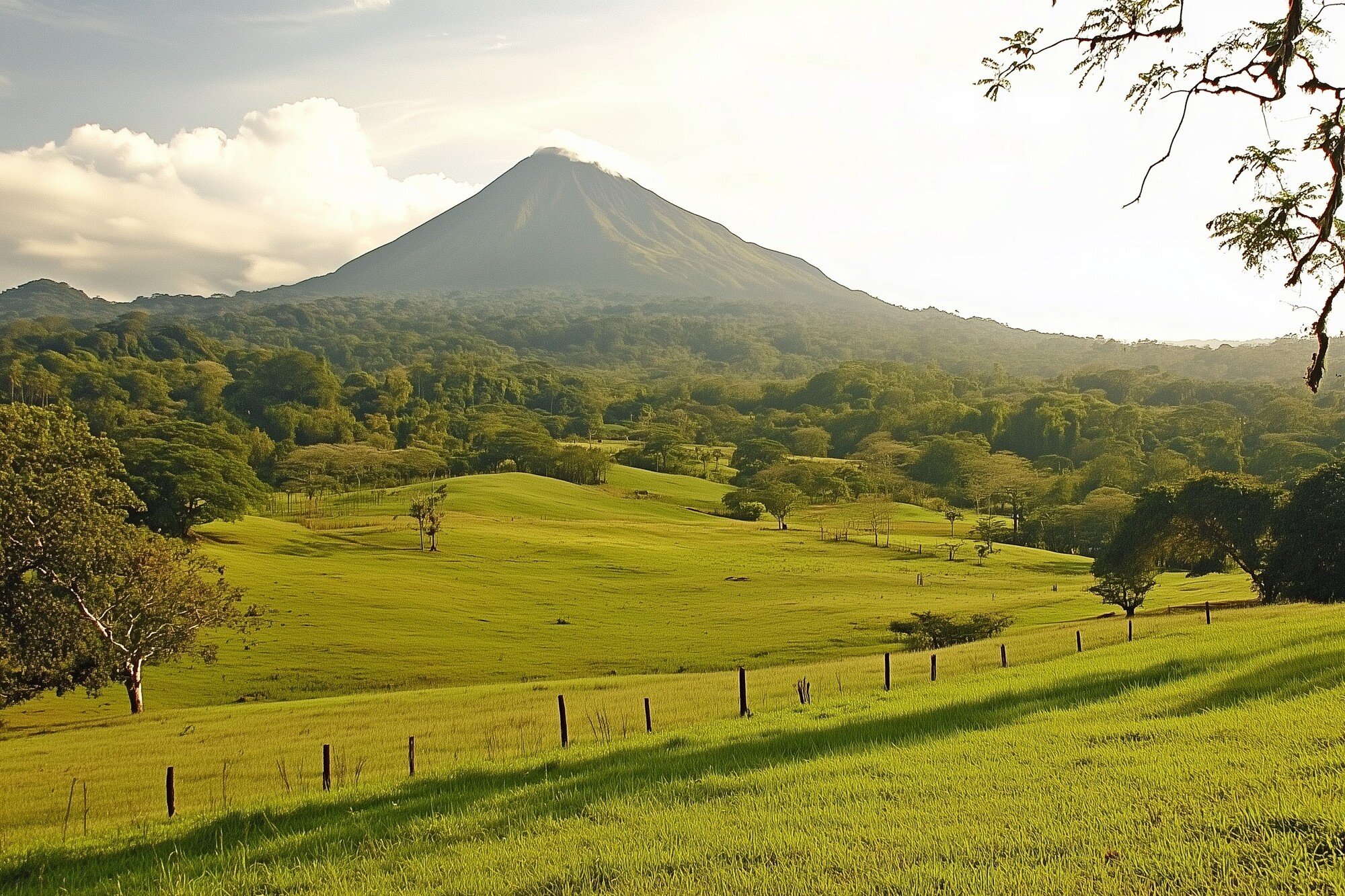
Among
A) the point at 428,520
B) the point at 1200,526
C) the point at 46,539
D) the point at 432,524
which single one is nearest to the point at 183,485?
the point at 432,524

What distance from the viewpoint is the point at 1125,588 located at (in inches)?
1879

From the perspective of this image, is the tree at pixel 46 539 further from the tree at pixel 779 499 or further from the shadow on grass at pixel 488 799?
the tree at pixel 779 499

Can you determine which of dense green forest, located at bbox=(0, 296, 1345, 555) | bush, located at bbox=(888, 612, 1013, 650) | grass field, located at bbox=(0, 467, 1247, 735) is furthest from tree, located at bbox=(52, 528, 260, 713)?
dense green forest, located at bbox=(0, 296, 1345, 555)

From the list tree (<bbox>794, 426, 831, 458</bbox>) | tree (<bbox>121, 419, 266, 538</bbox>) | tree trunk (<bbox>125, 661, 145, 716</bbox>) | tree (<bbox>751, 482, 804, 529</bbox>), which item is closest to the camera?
tree trunk (<bbox>125, 661, 145, 716</bbox>)

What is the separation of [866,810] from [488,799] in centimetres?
482

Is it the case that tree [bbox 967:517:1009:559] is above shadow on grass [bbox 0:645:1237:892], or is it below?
below

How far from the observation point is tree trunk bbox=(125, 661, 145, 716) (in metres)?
32.8

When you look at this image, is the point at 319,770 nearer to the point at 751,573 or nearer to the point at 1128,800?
the point at 1128,800

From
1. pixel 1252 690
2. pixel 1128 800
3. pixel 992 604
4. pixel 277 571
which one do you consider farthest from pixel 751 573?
pixel 1128 800

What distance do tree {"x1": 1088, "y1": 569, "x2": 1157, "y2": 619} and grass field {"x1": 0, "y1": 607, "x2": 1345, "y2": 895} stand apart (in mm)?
33349

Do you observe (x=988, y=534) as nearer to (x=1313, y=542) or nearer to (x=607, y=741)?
(x=1313, y=542)

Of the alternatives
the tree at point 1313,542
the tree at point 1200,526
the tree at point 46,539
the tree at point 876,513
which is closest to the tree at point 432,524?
the tree at point 876,513

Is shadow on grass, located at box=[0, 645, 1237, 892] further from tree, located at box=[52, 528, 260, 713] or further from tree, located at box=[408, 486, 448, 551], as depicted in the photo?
tree, located at box=[408, 486, 448, 551]

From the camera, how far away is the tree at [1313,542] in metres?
39.2
